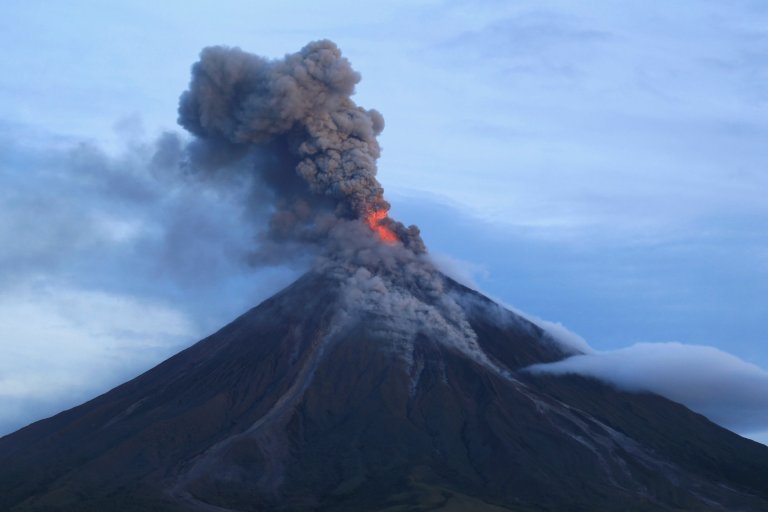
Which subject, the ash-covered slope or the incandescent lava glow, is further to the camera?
the incandescent lava glow

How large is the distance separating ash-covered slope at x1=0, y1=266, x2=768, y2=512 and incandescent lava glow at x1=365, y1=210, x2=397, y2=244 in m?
3.58

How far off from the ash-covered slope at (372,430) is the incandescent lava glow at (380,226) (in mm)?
3579

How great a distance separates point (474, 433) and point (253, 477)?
16.5 meters

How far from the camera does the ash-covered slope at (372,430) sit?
8475 centimetres

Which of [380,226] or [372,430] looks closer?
[372,430]

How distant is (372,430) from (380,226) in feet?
73.8

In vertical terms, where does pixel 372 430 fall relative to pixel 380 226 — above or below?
below

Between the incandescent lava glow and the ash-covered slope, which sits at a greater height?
the incandescent lava glow

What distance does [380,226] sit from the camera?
110 m

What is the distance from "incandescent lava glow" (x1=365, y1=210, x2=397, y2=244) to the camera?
355ft

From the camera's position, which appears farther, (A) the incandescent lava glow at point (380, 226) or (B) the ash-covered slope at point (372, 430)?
(A) the incandescent lava glow at point (380, 226)

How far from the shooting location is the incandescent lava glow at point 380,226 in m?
108

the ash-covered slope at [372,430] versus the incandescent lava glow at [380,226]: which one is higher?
the incandescent lava glow at [380,226]

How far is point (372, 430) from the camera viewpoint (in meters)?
92.2
